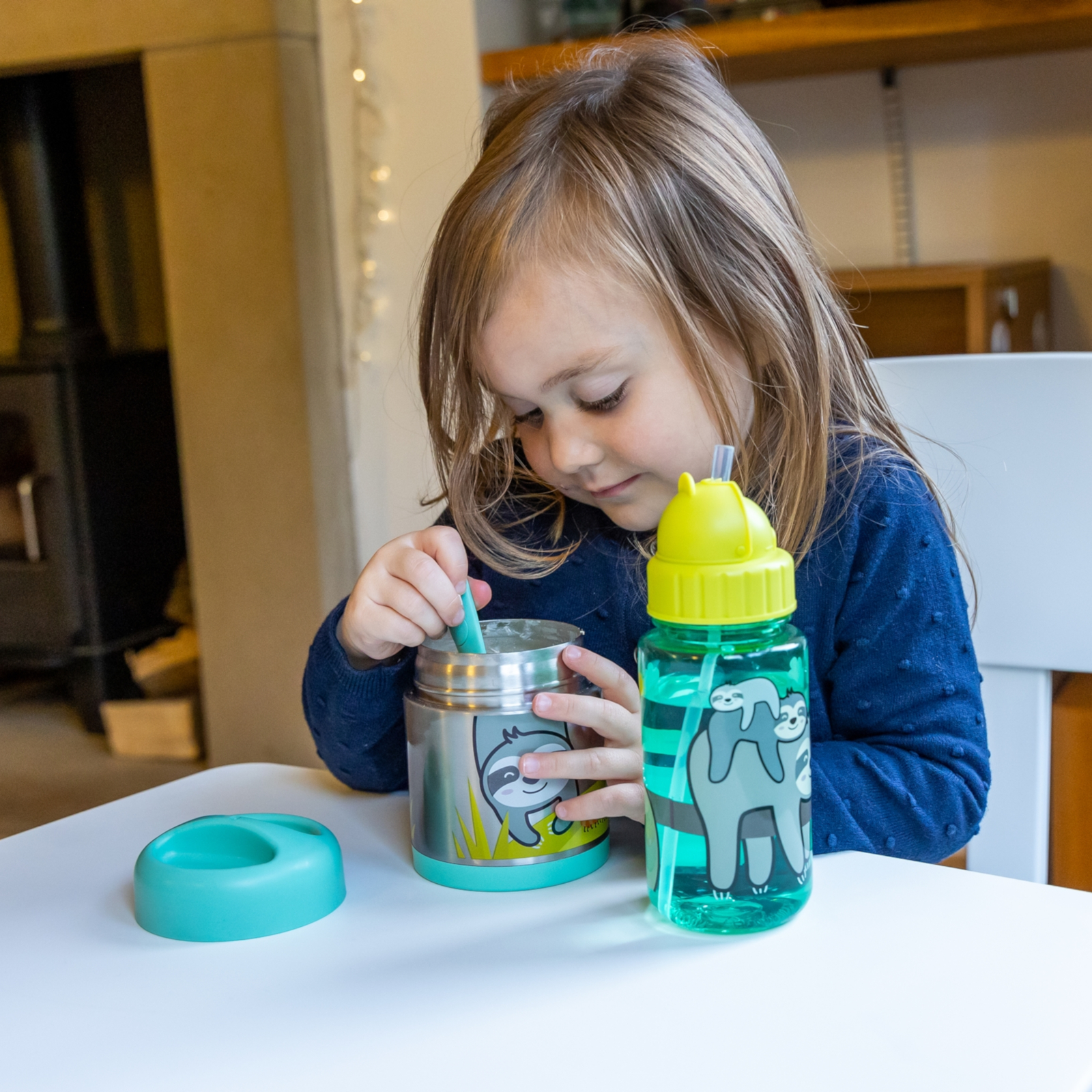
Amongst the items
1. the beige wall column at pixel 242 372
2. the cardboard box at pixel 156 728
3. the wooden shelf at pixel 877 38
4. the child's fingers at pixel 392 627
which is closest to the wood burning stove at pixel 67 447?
the cardboard box at pixel 156 728

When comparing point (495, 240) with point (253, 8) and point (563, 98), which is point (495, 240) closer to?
point (563, 98)

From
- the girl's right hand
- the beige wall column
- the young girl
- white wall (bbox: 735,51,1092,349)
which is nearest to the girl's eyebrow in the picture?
the young girl

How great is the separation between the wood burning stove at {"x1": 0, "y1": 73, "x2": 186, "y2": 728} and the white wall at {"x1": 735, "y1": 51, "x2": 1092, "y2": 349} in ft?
4.32

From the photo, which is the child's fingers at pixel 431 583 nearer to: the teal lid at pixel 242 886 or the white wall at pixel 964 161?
the teal lid at pixel 242 886

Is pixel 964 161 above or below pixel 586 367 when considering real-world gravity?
above

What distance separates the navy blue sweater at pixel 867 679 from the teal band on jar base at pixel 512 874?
0.12m

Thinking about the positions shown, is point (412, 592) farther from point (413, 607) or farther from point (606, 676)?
point (606, 676)

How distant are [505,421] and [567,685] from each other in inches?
14.4

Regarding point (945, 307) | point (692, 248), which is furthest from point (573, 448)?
point (945, 307)

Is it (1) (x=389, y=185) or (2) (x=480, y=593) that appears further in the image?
(1) (x=389, y=185)

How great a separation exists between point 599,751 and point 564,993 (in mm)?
127

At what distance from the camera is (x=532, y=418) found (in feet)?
2.69

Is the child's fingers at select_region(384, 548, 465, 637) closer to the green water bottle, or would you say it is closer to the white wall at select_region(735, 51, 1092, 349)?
the green water bottle

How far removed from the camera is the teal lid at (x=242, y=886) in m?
0.54
